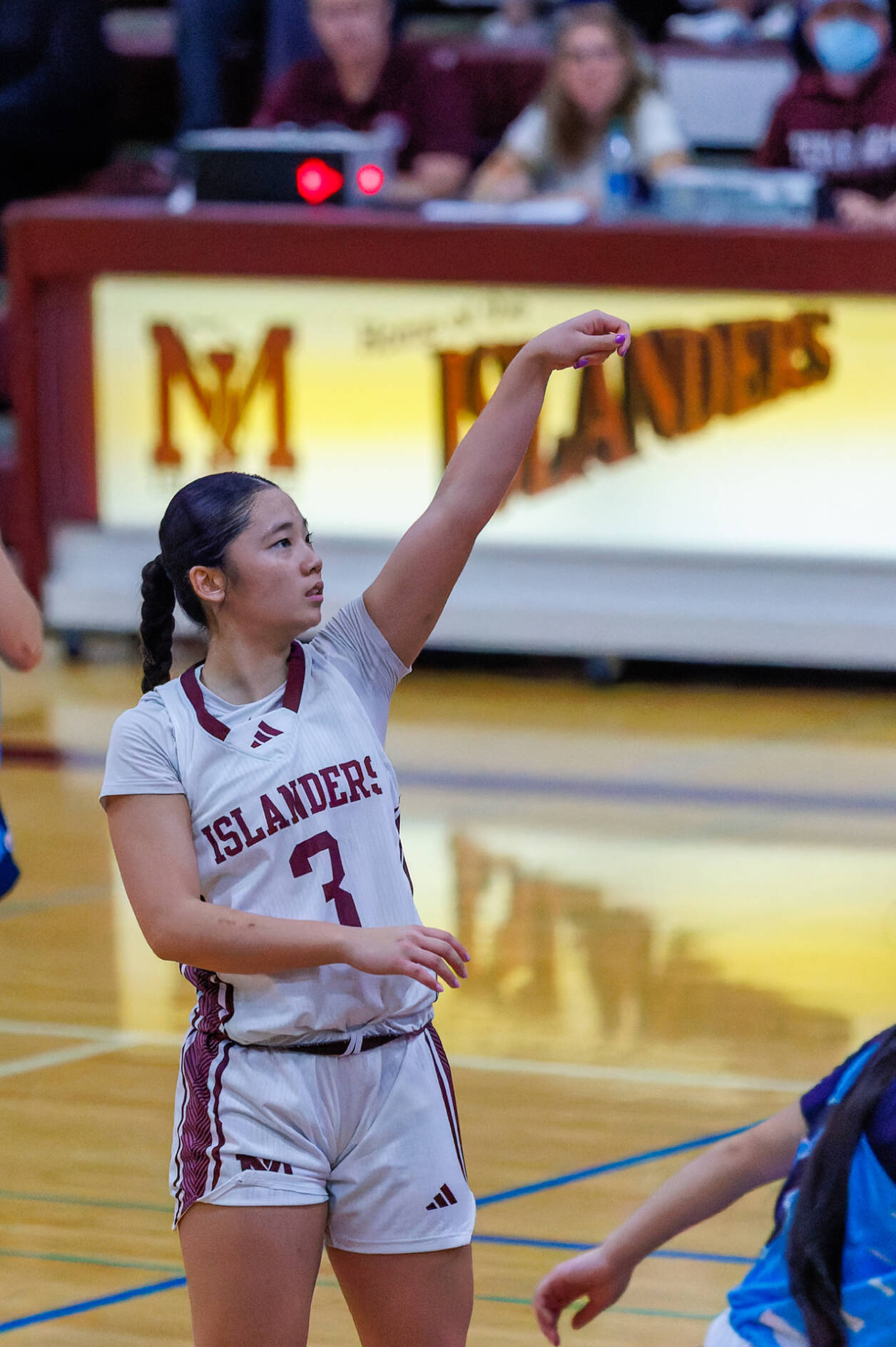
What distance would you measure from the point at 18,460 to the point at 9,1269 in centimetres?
547

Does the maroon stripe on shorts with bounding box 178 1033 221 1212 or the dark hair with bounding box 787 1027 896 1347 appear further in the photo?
the maroon stripe on shorts with bounding box 178 1033 221 1212

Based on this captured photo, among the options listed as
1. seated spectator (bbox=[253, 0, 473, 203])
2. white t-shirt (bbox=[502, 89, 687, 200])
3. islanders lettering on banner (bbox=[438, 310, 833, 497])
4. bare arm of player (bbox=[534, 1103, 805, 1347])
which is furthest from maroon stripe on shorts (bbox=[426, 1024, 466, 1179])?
seated spectator (bbox=[253, 0, 473, 203])

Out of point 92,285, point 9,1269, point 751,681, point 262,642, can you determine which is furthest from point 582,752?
point 262,642

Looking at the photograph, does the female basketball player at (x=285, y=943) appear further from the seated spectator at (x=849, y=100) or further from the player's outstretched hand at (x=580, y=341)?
the seated spectator at (x=849, y=100)

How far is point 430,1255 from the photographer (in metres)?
2.43

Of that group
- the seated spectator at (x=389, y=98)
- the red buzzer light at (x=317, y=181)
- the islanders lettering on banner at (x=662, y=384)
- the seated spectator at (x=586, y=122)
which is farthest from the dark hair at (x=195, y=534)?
the seated spectator at (x=389, y=98)

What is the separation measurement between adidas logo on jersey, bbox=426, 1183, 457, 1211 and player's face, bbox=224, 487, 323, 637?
696 mm

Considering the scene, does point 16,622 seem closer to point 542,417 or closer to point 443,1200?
point 443,1200

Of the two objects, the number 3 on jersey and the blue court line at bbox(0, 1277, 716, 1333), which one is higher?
the number 3 on jersey

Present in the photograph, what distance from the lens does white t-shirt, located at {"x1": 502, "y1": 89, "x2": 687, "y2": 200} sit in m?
8.33

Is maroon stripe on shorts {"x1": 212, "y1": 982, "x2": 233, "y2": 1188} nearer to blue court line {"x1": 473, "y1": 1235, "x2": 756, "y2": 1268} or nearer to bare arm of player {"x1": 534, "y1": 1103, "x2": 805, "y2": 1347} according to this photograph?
bare arm of player {"x1": 534, "y1": 1103, "x2": 805, "y2": 1347}

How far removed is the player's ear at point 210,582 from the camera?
2.52m

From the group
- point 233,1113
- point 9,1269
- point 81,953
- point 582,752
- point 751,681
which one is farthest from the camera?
point 751,681

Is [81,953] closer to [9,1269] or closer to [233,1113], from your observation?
[9,1269]
